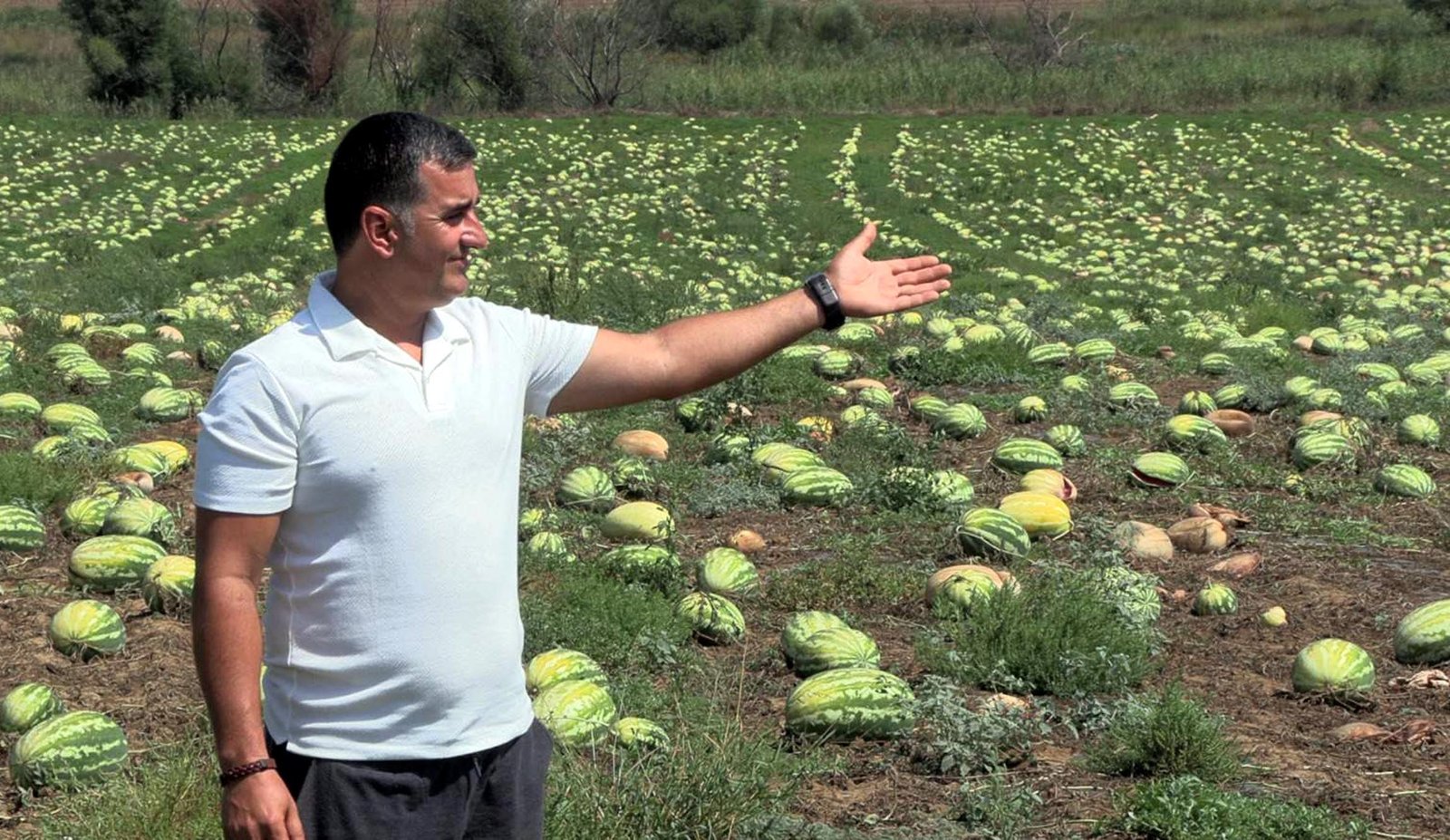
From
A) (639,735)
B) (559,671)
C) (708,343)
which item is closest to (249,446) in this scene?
(708,343)

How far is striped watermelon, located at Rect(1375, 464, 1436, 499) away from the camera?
796 cm

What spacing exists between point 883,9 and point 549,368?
195 feet

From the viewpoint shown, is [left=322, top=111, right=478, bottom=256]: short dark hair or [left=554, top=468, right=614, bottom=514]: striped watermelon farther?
[left=554, top=468, right=614, bottom=514]: striped watermelon

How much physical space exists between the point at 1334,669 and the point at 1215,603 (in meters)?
0.94

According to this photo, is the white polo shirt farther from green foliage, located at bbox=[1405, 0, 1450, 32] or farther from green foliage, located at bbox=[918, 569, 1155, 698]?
green foliage, located at bbox=[1405, 0, 1450, 32]

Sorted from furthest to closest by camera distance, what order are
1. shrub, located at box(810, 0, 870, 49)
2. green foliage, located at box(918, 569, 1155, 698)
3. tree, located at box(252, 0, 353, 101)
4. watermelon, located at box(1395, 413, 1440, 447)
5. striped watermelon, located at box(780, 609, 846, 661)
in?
shrub, located at box(810, 0, 870, 49)
tree, located at box(252, 0, 353, 101)
watermelon, located at box(1395, 413, 1440, 447)
striped watermelon, located at box(780, 609, 846, 661)
green foliage, located at box(918, 569, 1155, 698)

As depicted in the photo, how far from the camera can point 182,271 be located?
1744 centimetres

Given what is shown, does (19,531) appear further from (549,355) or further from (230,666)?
(230,666)

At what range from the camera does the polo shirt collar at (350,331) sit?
277 cm

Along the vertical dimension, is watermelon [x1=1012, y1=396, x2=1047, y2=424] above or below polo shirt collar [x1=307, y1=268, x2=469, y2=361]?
below

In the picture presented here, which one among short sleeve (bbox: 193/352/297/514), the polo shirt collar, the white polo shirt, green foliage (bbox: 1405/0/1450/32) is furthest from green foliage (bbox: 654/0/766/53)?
short sleeve (bbox: 193/352/297/514)

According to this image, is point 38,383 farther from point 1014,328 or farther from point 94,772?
point 1014,328

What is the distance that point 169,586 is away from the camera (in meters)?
6.00

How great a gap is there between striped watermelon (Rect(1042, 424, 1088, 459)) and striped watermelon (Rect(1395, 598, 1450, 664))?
3127 mm
